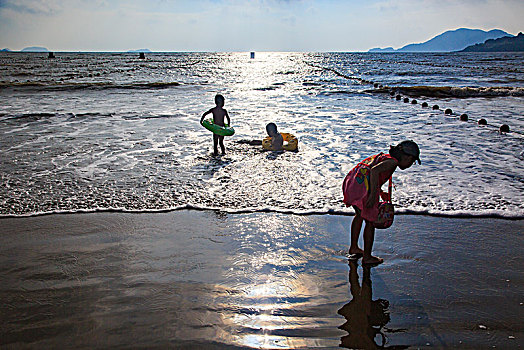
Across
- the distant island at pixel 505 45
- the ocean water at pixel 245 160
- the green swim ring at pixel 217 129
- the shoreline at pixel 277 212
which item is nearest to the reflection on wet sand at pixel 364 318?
the shoreline at pixel 277 212

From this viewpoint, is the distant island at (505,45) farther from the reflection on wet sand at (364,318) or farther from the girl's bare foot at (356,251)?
the reflection on wet sand at (364,318)

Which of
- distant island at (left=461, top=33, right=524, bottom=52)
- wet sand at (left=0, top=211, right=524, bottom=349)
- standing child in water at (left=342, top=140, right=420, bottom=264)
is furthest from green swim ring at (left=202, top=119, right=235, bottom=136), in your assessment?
distant island at (left=461, top=33, right=524, bottom=52)

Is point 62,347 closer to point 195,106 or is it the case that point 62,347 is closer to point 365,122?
point 365,122

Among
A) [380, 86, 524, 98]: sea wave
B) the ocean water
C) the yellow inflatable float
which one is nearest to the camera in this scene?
the ocean water

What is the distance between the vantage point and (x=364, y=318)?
2822mm

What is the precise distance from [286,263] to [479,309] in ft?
5.27

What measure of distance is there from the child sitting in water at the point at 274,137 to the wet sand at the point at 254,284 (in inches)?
143

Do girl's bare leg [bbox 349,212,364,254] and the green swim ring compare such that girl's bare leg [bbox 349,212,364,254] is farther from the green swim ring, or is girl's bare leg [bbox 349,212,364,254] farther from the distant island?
the distant island

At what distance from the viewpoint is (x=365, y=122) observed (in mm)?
11898

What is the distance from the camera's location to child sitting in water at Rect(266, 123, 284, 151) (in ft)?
26.7

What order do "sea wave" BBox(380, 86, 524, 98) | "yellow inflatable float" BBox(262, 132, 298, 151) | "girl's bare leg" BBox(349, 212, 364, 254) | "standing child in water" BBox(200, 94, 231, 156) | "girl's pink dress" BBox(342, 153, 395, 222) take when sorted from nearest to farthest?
"girl's pink dress" BBox(342, 153, 395, 222)
"girl's bare leg" BBox(349, 212, 364, 254)
"standing child in water" BBox(200, 94, 231, 156)
"yellow inflatable float" BBox(262, 132, 298, 151)
"sea wave" BBox(380, 86, 524, 98)

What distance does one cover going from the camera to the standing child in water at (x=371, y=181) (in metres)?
3.39

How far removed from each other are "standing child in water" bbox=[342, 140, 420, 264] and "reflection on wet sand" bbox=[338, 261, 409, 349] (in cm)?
48

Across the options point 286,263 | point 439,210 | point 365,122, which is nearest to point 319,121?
point 365,122
